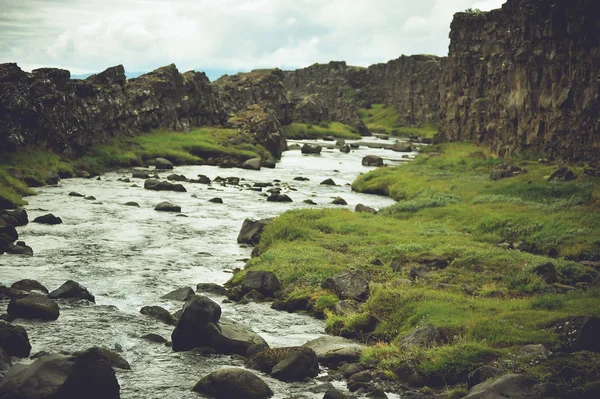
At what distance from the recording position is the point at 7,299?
28.5 metres

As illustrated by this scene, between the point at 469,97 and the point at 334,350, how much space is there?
373ft

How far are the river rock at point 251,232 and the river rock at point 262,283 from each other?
1232cm

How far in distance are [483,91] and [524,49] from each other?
48.8 metres

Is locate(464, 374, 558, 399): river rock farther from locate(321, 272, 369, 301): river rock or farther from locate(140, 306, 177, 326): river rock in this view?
locate(140, 306, 177, 326): river rock

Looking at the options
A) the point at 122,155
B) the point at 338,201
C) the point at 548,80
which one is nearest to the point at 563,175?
the point at 548,80

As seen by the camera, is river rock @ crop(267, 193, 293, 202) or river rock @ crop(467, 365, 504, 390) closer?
river rock @ crop(467, 365, 504, 390)

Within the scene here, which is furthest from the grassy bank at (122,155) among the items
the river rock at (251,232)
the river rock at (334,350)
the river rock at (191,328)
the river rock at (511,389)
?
the river rock at (511,389)

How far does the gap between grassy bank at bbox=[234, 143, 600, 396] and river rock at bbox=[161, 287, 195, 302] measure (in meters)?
3.69

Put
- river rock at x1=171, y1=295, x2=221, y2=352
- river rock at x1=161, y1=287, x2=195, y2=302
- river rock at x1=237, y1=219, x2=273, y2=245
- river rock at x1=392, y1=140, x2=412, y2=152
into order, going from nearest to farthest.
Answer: river rock at x1=171, y1=295, x2=221, y2=352 < river rock at x1=161, y1=287, x2=195, y2=302 < river rock at x1=237, y1=219, x2=273, y2=245 < river rock at x1=392, y1=140, x2=412, y2=152

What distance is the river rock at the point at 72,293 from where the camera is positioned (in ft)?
96.3

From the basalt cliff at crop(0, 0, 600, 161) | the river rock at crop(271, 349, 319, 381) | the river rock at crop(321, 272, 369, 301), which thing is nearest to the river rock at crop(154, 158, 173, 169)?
the basalt cliff at crop(0, 0, 600, 161)

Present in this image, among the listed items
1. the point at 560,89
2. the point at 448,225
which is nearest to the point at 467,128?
the point at 560,89

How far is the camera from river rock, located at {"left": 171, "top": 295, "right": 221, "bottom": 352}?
2384cm

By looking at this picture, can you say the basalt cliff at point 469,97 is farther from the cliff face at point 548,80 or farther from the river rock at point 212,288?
the river rock at point 212,288
